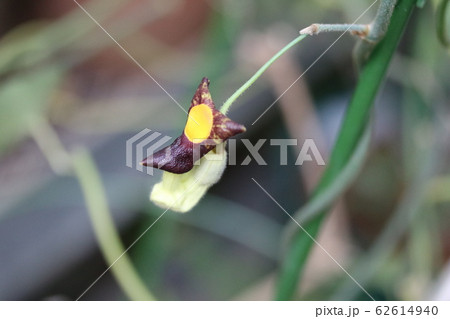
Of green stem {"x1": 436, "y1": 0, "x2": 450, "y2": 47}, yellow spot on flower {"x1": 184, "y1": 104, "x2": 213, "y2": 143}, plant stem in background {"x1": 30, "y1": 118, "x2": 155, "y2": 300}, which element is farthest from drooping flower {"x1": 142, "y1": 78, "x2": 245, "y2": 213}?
plant stem in background {"x1": 30, "y1": 118, "x2": 155, "y2": 300}

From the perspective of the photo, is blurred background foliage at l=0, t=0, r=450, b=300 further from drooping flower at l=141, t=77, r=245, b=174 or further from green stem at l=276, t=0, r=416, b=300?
drooping flower at l=141, t=77, r=245, b=174

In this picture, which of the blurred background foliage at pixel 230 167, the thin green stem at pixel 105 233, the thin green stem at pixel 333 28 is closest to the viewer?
the thin green stem at pixel 333 28

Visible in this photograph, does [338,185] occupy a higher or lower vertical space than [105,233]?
higher

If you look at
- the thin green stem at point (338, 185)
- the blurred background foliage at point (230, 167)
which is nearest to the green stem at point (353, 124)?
the thin green stem at point (338, 185)

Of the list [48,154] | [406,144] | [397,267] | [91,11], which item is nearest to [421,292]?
[397,267]

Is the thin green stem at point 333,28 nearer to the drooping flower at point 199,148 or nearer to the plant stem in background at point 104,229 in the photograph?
the drooping flower at point 199,148

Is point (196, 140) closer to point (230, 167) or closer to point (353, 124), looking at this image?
point (353, 124)

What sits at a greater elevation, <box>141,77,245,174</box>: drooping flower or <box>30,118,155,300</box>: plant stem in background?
<box>141,77,245,174</box>: drooping flower

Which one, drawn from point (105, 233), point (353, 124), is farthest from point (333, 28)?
point (105, 233)
